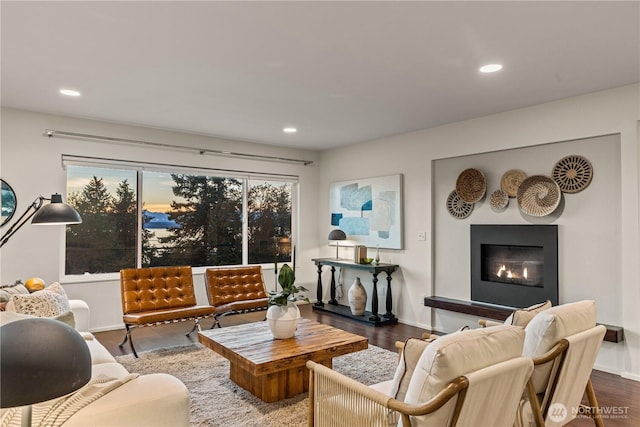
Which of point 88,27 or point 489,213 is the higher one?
point 88,27

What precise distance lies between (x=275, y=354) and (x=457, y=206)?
118 inches

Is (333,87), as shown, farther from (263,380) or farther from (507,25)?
(263,380)

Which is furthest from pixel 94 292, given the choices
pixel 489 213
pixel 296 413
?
pixel 489 213

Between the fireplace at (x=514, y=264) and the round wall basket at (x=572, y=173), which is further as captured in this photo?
the fireplace at (x=514, y=264)

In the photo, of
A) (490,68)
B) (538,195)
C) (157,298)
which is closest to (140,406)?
(157,298)

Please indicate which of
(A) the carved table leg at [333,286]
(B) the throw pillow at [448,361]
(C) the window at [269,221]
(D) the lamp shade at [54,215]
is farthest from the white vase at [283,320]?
(A) the carved table leg at [333,286]

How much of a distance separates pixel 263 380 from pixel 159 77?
8.42ft

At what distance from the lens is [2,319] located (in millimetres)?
2242

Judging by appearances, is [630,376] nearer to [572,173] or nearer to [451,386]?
[572,173]

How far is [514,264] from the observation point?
4.32 metres

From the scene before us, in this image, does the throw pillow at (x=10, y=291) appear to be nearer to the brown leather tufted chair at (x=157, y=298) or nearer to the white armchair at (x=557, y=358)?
the brown leather tufted chair at (x=157, y=298)

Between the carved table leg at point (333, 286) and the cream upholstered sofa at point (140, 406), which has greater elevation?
the cream upholstered sofa at point (140, 406)

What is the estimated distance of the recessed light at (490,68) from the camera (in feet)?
10.2

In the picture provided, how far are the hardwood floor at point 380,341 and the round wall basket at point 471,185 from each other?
172 centimetres
